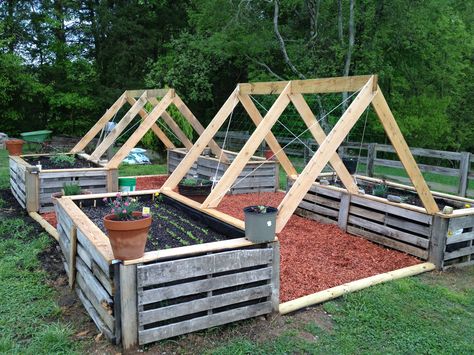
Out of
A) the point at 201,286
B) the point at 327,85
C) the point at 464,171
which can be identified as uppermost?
the point at 327,85

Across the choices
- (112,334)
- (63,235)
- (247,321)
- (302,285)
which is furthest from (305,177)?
(63,235)

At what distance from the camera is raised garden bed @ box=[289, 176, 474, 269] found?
462 cm

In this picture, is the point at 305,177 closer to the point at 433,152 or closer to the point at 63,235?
the point at 63,235

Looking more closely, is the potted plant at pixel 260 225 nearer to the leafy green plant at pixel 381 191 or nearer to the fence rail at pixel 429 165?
the fence rail at pixel 429 165

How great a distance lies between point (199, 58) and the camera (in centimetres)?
1462

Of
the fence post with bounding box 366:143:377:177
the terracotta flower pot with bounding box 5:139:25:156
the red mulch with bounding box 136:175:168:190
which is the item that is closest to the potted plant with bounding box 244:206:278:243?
the red mulch with bounding box 136:175:168:190

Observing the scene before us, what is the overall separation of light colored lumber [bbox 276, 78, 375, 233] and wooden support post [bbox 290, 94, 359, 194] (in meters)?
0.91

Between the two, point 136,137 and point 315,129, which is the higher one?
point 315,129

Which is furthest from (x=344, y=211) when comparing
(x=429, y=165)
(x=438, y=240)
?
(x=429, y=165)

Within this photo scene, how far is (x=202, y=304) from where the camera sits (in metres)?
3.12

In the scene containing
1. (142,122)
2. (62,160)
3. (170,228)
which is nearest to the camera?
(170,228)

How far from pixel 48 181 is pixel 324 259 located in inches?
168

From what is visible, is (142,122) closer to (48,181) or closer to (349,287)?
(48,181)

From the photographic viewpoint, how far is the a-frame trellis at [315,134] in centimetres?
397
